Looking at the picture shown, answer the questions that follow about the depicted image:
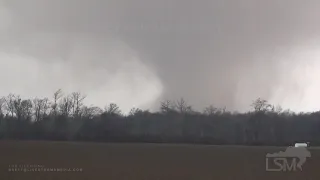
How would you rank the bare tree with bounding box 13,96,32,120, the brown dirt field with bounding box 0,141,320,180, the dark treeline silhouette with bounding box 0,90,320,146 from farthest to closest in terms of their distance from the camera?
the bare tree with bounding box 13,96,32,120, the dark treeline silhouette with bounding box 0,90,320,146, the brown dirt field with bounding box 0,141,320,180

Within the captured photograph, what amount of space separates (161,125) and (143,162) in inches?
1506

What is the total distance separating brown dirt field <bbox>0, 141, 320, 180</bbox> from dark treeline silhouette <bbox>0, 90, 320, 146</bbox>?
1280cm

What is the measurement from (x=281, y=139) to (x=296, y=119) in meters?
18.5

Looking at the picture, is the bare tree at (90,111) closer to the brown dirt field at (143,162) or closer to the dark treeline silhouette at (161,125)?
the dark treeline silhouette at (161,125)

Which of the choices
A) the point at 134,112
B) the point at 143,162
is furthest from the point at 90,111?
the point at 143,162

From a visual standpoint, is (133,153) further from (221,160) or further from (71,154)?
(221,160)

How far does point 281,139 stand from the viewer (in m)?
50.6

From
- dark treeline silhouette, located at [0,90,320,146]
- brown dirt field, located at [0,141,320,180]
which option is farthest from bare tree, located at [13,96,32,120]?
brown dirt field, located at [0,141,320,180]

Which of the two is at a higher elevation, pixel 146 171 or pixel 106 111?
pixel 106 111

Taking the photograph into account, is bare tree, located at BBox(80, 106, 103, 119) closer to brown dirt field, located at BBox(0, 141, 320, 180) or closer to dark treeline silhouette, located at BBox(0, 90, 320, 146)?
dark treeline silhouette, located at BBox(0, 90, 320, 146)

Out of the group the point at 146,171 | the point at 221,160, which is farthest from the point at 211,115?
the point at 146,171

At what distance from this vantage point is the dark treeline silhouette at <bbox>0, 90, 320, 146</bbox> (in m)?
48.1

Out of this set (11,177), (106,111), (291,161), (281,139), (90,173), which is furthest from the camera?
(106,111)

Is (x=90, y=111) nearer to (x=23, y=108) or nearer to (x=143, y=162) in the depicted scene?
(x=23, y=108)
